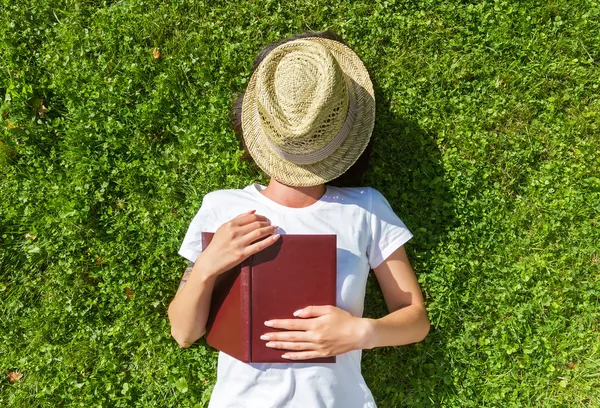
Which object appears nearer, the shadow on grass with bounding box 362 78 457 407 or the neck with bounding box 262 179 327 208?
the neck with bounding box 262 179 327 208

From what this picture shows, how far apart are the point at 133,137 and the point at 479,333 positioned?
3.15 meters

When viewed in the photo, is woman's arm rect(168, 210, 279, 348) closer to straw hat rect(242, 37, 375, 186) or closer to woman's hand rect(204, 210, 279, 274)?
woman's hand rect(204, 210, 279, 274)

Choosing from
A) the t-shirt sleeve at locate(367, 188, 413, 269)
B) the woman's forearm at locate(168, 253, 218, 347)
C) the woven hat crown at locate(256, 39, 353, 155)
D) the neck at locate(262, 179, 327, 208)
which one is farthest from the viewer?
the t-shirt sleeve at locate(367, 188, 413, 269)

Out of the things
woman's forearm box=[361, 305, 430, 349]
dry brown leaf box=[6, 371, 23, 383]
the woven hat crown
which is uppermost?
the woven hat crown

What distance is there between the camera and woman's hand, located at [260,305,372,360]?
9.80 ft

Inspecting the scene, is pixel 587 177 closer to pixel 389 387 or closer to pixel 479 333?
pixel 479 333

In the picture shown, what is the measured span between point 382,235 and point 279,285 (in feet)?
A: 2.55

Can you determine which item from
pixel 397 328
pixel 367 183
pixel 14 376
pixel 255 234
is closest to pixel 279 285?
pixel 255 234

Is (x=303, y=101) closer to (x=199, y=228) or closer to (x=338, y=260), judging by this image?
(x=338, y=260)

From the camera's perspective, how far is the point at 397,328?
127 inches

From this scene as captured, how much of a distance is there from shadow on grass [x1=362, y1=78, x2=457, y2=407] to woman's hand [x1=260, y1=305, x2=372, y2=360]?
0.94 m

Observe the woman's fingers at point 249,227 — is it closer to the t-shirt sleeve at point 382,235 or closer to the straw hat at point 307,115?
the straw hat at point 307,115

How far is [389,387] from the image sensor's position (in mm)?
3881

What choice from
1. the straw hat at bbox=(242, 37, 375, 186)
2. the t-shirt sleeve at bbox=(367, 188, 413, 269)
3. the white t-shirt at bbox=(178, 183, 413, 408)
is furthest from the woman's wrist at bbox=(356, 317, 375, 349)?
the straw hat at bbox=(242, 37, 375, 186)
